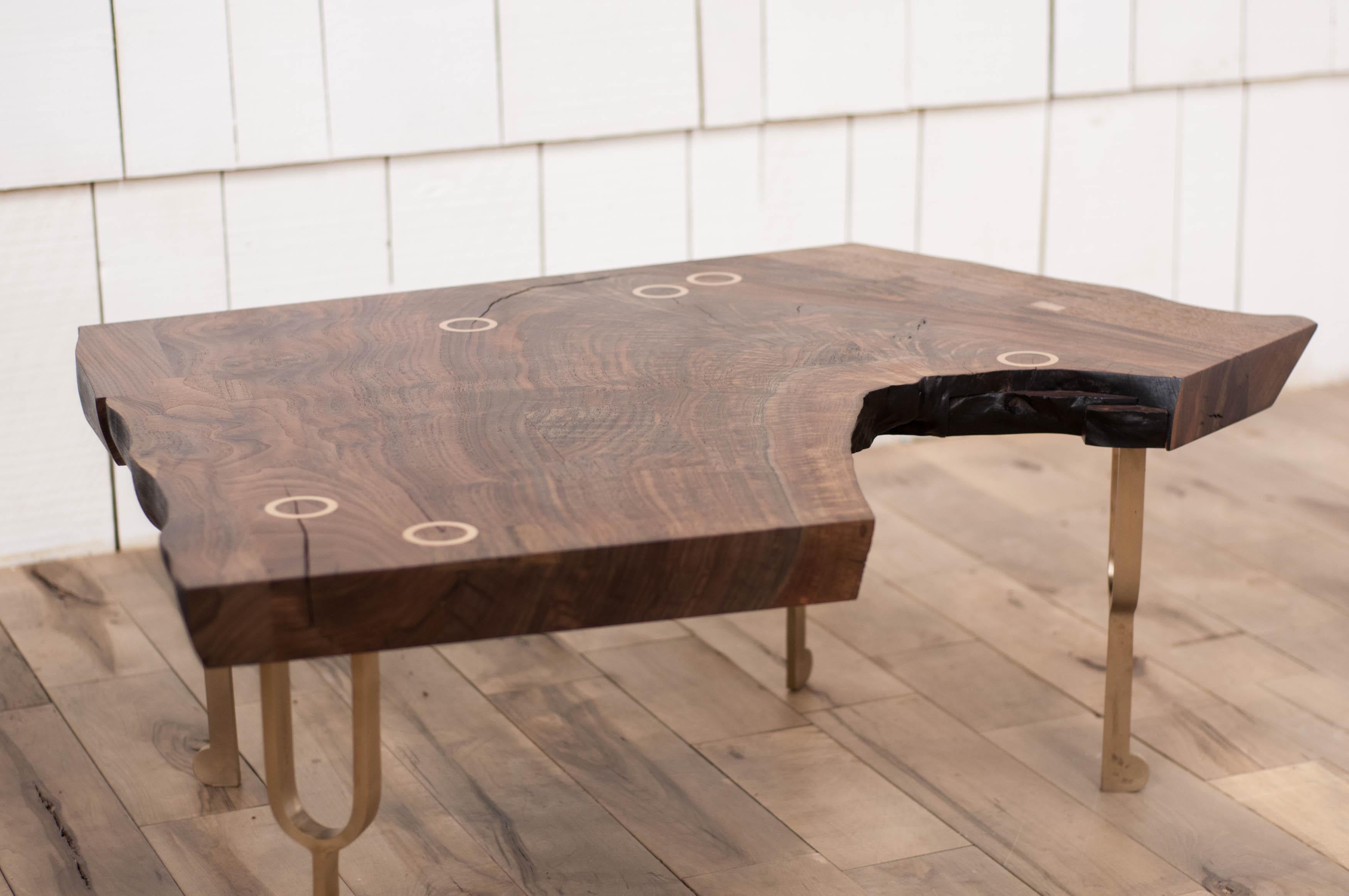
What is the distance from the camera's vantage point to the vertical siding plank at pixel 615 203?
242cm

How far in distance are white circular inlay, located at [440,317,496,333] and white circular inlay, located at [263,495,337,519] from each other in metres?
0.49

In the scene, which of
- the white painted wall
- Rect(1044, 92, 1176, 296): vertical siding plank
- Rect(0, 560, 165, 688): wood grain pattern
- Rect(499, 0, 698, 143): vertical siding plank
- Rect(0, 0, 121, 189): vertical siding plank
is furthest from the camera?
Rect(1044, 92, 1176, 296): vertical siding plank

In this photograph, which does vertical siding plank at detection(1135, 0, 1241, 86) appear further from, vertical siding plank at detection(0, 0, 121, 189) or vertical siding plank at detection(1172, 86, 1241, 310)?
vertical siding plank at detection(0, 0, 121, 189)

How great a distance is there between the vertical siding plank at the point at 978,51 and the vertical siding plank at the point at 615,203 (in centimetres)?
46

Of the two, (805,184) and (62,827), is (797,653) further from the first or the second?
(805,184)

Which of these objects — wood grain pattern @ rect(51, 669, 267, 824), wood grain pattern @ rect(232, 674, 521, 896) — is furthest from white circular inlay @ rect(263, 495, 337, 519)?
wood grain pattern @ rect(51, 669, 267, 824)

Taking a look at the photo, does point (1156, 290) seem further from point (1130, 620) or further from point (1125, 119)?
point (1130, 620)

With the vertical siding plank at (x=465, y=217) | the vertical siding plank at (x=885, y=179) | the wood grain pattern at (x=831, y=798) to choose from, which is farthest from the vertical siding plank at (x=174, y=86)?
the wood grain pattern at (x=831, y=798)

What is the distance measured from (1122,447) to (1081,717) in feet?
1.68

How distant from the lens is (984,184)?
2.70 metres

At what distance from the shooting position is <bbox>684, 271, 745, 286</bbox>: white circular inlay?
1.69m

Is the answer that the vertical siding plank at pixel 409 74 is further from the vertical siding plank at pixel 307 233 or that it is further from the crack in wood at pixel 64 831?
the crack in wood at pixel 64 831

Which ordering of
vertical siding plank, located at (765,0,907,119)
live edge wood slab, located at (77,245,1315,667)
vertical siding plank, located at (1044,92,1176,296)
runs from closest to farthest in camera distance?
live edge wood slab, located at (77,245,1315,667), vertical siding plank, located at (765,0,907,119), vertical siding plank, located at (1044,92,1176,296)

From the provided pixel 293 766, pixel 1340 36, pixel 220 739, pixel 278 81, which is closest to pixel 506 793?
pixel 220 739
